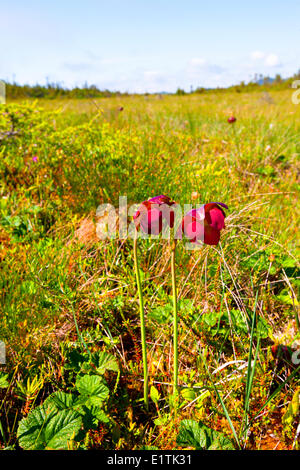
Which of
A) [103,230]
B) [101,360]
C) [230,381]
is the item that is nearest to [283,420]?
[230,381]

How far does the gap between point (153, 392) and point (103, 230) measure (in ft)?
3.48

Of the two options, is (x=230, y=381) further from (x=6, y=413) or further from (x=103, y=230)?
(x=103, y=230)

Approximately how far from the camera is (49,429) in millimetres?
975

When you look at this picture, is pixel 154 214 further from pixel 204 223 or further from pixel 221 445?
pixel 221 445

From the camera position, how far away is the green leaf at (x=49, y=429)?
3.10 ft

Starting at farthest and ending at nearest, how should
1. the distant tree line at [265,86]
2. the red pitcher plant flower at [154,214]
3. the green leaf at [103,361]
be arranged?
1. the distant tree line at [265,86]
2. the green leaf at [103,361]
3. the red pitcher plant flower at [154,214]

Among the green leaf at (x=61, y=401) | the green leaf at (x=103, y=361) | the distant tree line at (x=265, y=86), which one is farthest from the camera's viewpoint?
the distant tree line at (x=265, y=86)

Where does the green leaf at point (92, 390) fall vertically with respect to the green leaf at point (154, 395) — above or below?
above

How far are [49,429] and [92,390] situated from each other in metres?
→ 0.18

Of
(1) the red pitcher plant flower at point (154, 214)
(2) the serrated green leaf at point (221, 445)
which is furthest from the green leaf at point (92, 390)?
(1) the red pitcher plant flower at point (154, 214)

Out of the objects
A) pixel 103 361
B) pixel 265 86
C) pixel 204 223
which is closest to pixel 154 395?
pixel 103 361

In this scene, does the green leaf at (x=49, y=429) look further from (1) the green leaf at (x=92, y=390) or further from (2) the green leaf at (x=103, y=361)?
(2) the green leaf at (x=103, y=361)

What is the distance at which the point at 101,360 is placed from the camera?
121 centimetres

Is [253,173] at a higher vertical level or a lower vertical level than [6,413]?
higher
